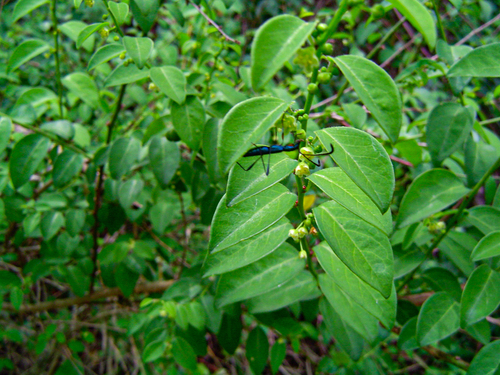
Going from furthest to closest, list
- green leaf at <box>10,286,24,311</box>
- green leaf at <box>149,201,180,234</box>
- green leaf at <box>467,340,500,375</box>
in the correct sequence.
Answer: green leaf at <box>10,286,24,311</box> → green leaf at <box>149,201,180,234</box> → green leaf at <box>467,340,500,375</box>

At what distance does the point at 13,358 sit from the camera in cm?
232

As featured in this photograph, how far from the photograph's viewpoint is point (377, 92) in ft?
1.98

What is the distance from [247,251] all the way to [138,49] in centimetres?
60

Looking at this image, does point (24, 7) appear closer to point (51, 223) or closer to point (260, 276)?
point (51, 223)

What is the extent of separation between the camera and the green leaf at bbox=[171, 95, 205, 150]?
37.7 inches

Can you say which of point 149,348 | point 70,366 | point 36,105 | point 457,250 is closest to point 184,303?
point 149,348

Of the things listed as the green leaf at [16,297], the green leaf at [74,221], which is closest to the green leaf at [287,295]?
the green leaf at [74,221]

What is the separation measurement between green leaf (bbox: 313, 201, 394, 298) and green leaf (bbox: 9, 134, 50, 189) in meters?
0.99

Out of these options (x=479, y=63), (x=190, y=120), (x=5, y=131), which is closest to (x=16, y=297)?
(x=5, y=131)

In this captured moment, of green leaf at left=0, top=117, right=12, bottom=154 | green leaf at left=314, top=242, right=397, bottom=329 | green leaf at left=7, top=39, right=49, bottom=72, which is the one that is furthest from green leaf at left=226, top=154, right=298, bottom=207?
green leaf at left=7, top=39, right=49, bottom=72

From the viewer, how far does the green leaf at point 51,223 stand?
53.0 inches

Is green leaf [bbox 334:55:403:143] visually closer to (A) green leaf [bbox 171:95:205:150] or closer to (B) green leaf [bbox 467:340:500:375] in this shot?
(A) green leaf [bbox 171:95:205:150]

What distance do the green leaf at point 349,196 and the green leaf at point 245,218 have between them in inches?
3.1

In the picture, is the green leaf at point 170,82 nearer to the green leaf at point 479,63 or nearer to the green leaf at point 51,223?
the green leaf at point 479,63
